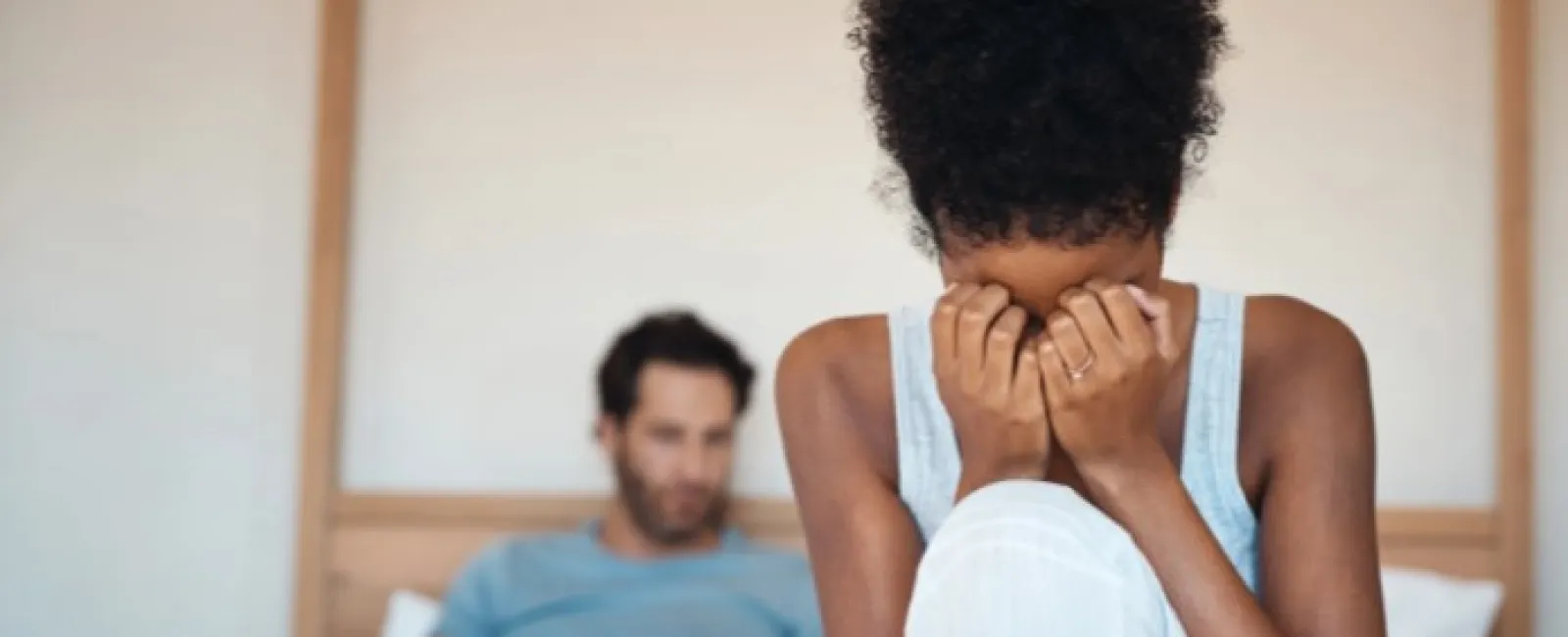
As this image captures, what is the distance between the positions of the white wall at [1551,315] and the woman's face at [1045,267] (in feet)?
4.48

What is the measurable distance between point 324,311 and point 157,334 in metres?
0.30

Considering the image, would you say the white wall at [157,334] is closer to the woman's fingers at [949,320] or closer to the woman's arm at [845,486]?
the woman's arm at [845,486]

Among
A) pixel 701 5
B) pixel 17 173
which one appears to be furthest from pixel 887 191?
pixel 17 173

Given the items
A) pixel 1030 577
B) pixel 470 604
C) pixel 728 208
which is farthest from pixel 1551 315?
pixel 1030 577

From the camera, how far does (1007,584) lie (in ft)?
2.28

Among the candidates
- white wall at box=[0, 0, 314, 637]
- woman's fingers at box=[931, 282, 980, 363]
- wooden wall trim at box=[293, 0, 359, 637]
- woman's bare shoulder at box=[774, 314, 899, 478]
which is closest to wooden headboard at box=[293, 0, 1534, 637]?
wooden wall trim at box=[293, 0, 359, 637]

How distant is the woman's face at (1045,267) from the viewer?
34.6 inches

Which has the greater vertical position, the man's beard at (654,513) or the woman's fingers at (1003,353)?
the woman's fingers at (1003,353)

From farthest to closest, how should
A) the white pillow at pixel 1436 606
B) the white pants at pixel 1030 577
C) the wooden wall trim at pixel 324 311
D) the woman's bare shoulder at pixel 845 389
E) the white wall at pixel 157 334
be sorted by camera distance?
the white wall at pixel 157 334 < the wooden wall trim at pixel 324 311 < the white pillow at pixel 1436 606 < the woman's bare shoulder at pixel 845 389 < the white pants at pixel 1030 577

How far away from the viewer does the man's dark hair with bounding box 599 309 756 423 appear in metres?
2.05

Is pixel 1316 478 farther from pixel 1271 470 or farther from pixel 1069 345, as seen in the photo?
pixel 1069 345

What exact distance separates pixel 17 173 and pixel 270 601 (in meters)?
0.72

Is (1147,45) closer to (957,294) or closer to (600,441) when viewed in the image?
A: (957,294)

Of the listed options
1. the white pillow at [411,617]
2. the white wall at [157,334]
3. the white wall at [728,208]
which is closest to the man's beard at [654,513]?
the white wall at [728,208]
